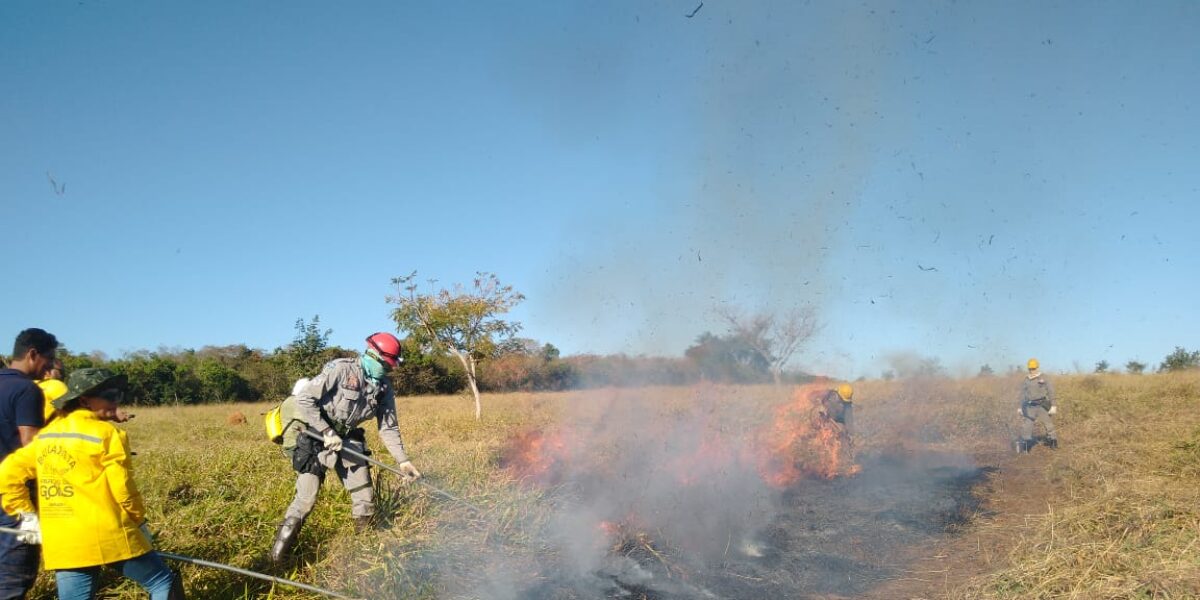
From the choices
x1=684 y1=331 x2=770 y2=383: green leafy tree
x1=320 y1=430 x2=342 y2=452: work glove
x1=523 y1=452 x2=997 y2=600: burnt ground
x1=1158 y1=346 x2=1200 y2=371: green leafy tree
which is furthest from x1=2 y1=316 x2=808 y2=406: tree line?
x1=1158 y1=346 x2=1200 y2=371: green leafy tree

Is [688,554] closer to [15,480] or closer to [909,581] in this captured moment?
[909,581]

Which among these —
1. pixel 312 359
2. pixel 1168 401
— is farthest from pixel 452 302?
pixel 1168 401

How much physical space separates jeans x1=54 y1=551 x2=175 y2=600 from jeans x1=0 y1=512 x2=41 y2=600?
1.40ft

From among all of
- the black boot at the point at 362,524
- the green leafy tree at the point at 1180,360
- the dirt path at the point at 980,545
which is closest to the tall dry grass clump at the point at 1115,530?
the dirt path at the point at 980,545

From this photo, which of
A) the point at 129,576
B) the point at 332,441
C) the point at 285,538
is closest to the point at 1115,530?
the point at 332,441

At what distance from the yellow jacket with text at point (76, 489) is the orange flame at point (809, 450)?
8378 mm

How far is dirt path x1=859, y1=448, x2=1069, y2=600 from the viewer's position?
5.13 meters

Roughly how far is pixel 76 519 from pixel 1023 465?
1240cm

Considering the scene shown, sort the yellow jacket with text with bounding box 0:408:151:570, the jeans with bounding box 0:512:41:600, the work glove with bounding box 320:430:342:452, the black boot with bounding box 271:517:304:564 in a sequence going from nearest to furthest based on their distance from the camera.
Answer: the yellow jacket with text with bounding box 0:408:151:570
the jeans with bounding box 0:512:41:600
the black boot with bounding box 271:517:304:564
the work glove with bounding box 320:430:342:452

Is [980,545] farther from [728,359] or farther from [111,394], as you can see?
[728,359]

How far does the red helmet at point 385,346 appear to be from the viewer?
5.52 metres

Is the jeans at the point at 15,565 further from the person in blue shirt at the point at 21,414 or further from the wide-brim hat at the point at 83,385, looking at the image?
the wide-brim hat at the point at 83,385

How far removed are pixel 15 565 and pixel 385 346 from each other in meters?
2.67

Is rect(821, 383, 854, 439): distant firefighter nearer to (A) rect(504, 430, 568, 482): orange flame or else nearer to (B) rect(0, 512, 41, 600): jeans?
(A) rect(504, 430, 568, 482): orange flame
